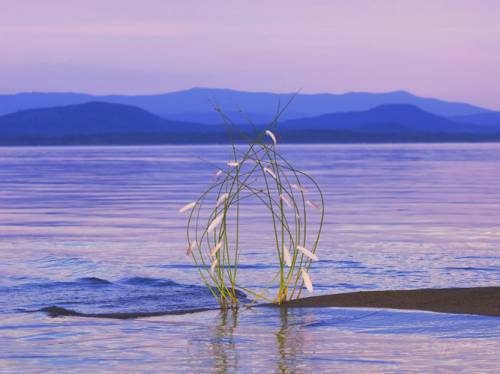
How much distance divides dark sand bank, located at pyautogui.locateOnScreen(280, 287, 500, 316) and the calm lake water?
0.90 feet

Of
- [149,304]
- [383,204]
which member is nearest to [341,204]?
[383,204]

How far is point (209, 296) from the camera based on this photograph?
382 inches

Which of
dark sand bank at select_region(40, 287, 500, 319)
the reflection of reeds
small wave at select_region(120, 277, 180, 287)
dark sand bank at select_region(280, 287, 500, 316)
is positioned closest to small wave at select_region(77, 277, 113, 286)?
small wave at select_region(120, 277, 180, 287)

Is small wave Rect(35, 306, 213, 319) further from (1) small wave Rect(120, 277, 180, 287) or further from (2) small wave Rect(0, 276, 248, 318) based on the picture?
(1) small wave Rect(120, 277, 180, 287)

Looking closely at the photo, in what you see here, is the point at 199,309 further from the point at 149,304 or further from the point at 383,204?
the point at 383,204

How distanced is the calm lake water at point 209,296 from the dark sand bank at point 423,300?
0.27 meters

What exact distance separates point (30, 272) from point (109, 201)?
460 inches

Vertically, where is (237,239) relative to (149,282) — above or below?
above

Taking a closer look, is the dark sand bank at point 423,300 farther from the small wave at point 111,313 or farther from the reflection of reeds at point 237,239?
the small wave at point 111,313

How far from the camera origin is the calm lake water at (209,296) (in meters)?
6.62

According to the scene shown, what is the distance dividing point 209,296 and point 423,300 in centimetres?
190

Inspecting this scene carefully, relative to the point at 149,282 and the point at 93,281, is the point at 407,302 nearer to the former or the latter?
the point at 149,282

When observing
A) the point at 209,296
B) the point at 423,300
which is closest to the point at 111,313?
the point at 209,296

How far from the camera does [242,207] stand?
2038 centimetres
